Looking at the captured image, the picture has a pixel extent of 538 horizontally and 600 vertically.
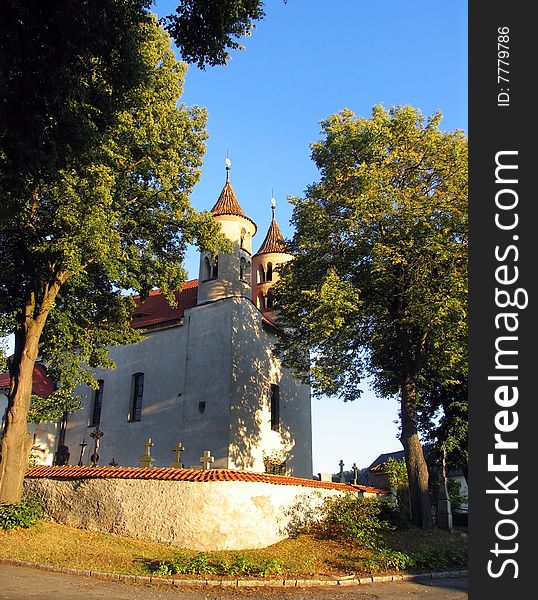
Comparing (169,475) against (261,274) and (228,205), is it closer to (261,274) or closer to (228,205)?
(228,205)

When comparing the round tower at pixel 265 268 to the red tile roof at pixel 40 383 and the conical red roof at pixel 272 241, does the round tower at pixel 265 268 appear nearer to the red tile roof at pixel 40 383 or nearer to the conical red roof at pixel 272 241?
the conical red roof at pixel 272 241

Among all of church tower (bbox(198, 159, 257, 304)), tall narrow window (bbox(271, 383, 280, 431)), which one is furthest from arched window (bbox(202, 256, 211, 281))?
tall narrow window (bbox(271, 383, 280, 431))

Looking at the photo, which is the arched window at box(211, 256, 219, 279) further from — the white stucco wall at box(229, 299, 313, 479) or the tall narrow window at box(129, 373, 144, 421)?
the tall narrow window at box(129, 373, 144, 421)

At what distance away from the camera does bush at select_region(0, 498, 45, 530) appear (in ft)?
44.8

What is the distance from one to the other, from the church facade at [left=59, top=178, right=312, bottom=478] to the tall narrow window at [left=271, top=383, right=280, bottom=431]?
49 millimetres

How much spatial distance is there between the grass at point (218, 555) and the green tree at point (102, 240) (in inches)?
77.7

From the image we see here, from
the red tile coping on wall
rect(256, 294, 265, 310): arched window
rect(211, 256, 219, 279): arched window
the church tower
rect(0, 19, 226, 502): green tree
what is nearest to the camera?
the red tile coping on wall

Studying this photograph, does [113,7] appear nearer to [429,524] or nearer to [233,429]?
[429,524]

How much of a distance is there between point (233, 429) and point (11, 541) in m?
12.2

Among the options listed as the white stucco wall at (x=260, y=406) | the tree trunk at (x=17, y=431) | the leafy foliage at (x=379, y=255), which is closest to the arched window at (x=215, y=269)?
the white stucco wall at (x=260, y=406)

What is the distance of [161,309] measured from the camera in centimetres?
3033

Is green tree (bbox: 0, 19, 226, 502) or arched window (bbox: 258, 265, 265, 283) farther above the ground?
arched window (bbox: 258, 265, 265, 283)

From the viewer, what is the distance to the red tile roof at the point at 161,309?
28.5m

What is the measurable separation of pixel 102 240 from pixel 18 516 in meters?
7.14
